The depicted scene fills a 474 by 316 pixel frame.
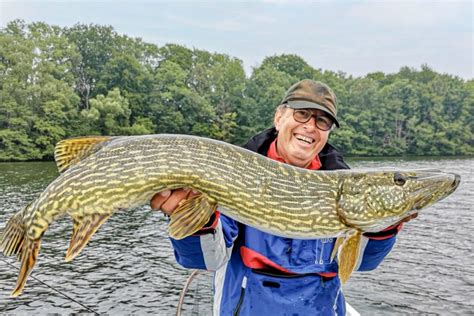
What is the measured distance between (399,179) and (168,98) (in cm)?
3852

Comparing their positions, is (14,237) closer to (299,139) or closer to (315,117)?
(299,139)

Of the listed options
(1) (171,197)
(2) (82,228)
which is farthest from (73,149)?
(1) (171,197)

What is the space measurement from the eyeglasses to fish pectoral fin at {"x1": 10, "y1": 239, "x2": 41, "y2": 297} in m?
1.57

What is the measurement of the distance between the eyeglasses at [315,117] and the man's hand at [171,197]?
0.82m

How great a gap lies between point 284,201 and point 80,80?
39.6m

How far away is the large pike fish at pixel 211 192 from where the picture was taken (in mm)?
2057

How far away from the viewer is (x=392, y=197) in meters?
2.28

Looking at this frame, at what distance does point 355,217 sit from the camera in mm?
2283

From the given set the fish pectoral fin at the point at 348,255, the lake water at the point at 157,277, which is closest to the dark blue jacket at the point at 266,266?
the fish pectoral fin at the point at 348,255

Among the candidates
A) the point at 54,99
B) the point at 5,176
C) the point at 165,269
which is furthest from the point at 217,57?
the point at 165,269

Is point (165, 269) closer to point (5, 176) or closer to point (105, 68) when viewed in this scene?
point (5, 176)

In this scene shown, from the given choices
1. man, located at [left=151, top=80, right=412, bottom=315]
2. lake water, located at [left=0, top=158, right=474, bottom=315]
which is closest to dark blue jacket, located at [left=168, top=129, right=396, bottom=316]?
man, located at [left=151, top=80, right=412, bottom=315]

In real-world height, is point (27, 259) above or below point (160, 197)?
below

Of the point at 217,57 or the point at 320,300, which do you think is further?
the point at 217,57
